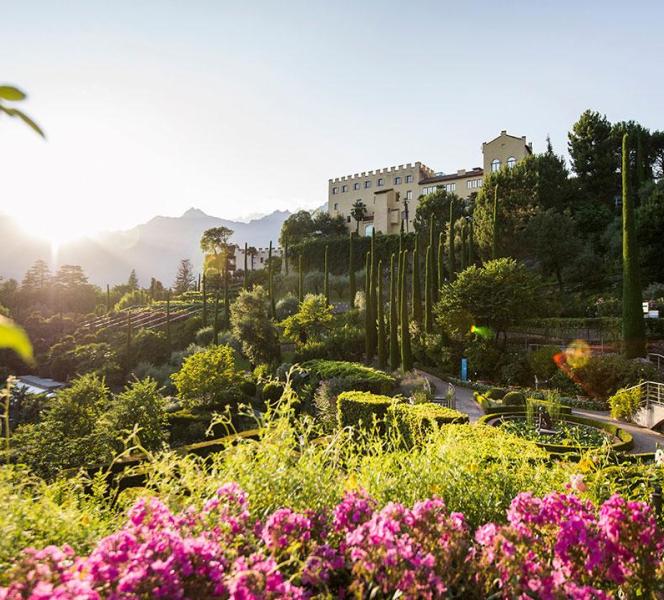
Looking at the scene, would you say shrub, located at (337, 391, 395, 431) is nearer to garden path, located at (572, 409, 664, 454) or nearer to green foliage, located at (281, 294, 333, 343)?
garden path, located at (572, 409, 664, 454)

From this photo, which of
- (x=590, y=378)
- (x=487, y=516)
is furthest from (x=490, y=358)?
(x=487, y=516)

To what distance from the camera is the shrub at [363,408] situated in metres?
12.8

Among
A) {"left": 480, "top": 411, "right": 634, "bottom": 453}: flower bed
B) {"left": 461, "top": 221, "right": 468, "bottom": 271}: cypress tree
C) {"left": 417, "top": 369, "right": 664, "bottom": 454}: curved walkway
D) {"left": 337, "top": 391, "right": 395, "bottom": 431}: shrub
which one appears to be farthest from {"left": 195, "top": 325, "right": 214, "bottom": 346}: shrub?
{"left": 480, "top": 411, "right": 634, "bottom": 453}: flower bed

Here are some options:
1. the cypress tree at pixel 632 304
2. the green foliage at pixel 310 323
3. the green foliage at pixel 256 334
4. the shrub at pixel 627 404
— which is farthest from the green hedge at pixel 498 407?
the green foliage at pixel 310 323

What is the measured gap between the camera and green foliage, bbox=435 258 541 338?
2434 cm

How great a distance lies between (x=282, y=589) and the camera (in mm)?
2102

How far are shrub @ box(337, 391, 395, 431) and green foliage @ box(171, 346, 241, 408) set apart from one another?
9010mm

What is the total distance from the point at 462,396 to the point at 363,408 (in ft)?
29.2

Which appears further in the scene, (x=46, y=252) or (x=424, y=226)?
(x=46, y=252)

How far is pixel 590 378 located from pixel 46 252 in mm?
221993

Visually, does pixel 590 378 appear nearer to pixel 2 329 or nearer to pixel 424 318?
pixel 424 318

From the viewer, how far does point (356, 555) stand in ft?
7.82

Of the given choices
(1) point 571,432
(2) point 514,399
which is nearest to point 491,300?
(2) point 514,399

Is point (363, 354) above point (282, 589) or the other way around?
the other way around
